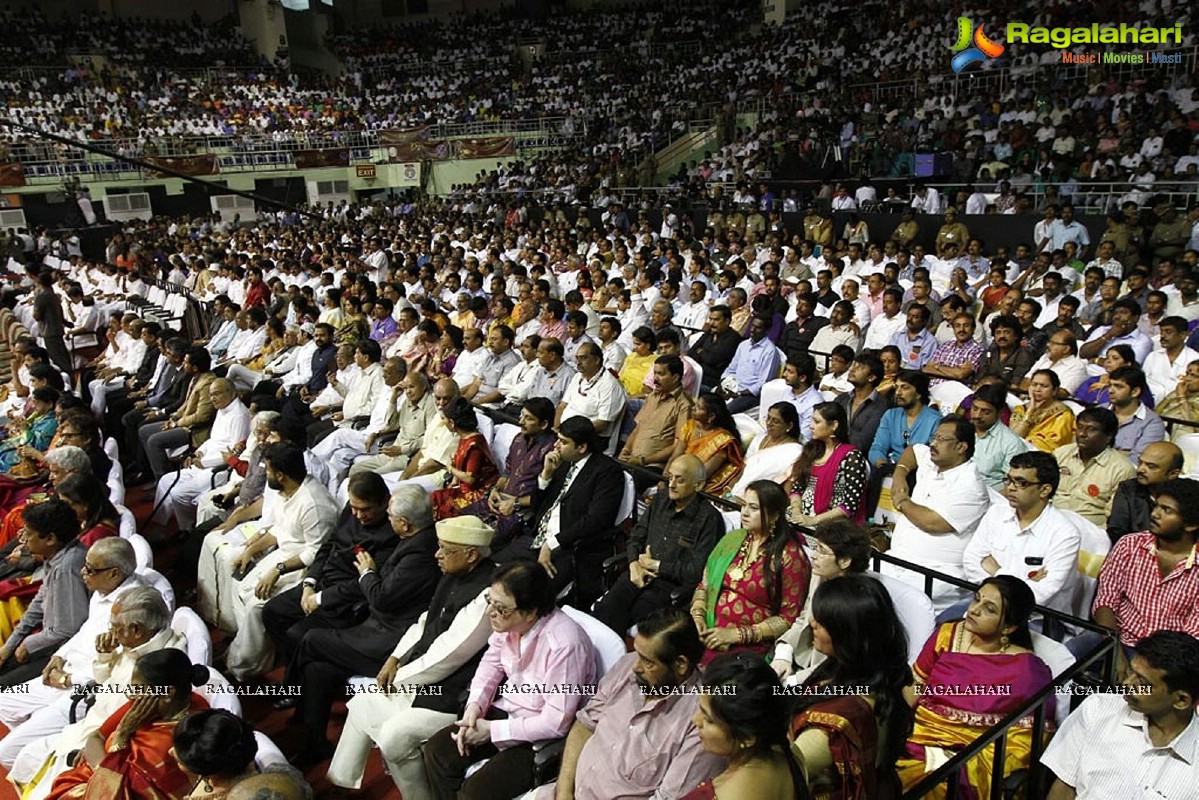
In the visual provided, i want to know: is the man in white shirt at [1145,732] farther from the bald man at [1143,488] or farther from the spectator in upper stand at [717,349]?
the spectator in upper stand at [717,349]

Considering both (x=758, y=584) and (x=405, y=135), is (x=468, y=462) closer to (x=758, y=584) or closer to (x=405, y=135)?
(x=758, y=584)

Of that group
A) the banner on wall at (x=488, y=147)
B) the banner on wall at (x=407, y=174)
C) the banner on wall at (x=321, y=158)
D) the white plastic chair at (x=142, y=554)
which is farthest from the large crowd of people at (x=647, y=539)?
the banner on wall at (x=321, y=158)

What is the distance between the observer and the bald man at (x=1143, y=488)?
145 inches

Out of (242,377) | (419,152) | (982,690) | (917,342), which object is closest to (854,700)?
(982,690)

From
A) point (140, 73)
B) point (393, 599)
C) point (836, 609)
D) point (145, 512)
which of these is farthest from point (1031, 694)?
point (140, 73)

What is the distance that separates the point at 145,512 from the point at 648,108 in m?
20.1

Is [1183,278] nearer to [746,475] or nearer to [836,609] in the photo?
[746,475]

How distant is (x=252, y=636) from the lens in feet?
14.0

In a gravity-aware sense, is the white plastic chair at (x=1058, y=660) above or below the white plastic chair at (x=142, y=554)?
below

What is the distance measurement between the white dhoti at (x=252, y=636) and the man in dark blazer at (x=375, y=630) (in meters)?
0.55

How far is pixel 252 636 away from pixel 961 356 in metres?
5.13

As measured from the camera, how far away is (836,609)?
8.30ft

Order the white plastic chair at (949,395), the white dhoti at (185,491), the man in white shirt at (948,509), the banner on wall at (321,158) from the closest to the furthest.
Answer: the man in white shirt at (948,509) < the white plastic chair at (949,395) < the white dhoti at (185,491) < the banner on wall at (321,158)

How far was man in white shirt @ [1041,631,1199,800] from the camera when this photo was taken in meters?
2.38
